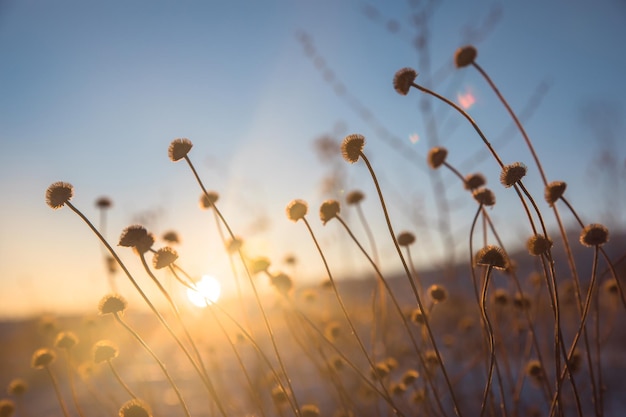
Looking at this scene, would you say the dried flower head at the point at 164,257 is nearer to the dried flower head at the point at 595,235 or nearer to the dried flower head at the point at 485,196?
the dried flower head at the point at 485,196

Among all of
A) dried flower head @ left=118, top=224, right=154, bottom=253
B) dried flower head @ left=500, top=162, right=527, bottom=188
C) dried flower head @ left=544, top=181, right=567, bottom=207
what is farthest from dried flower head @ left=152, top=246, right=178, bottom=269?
dried flower head @ left=544, top=181, right=567, bottom=207

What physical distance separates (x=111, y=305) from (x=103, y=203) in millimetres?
1731

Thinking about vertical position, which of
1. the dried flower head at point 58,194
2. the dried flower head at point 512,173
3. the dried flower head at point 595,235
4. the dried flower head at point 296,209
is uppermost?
the dried flower head at point 58,194

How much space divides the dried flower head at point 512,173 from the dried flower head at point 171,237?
192 cm

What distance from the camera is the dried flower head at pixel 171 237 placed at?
2.58m

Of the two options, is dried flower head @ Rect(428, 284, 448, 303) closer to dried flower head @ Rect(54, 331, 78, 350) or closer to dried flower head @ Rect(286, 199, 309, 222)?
dried flower head @ Rect(286, 199, 309, 222)

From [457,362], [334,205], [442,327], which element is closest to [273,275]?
[334,205]

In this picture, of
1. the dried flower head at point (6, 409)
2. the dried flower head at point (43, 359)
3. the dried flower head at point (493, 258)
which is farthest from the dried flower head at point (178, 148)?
the dried flower head at point (6, 409)

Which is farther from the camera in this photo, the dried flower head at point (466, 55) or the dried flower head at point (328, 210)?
the dried flower head at point (466, 55)

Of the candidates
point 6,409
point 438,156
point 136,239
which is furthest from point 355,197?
point 6,409

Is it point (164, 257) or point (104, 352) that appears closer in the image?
point (164, 257)

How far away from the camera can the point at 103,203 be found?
10.3 feet

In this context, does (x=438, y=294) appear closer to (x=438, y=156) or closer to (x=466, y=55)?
(x=438, y=156)

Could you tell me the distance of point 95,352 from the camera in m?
1.79
